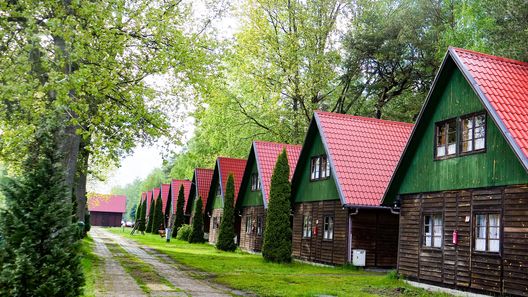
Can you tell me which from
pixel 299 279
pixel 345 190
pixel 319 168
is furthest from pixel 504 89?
pixel 319 168

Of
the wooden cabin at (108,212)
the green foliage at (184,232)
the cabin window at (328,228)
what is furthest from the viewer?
the wooden cabin at (108,212)

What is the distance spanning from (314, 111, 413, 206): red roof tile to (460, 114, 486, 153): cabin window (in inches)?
265

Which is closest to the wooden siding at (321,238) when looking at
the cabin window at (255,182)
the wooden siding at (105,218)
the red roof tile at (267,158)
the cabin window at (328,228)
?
the cabin window at (328,228)

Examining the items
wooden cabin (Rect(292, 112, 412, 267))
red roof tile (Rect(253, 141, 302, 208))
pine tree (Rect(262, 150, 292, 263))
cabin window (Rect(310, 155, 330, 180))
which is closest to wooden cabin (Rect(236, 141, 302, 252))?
red roof tile (Rect(253, 141, 302, 208))

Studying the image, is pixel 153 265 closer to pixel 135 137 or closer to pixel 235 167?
pixel 135 137

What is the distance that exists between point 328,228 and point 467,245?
9.74 m

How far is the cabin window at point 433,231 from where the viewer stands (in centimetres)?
Result: 1666

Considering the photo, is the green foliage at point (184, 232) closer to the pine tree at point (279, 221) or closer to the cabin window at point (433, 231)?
the pine tree at point (279, 221)

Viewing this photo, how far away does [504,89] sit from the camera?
1491cm

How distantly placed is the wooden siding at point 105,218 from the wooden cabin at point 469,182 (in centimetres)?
8471

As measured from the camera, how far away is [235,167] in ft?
130

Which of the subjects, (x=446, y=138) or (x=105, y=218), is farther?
(x=105, y=218)

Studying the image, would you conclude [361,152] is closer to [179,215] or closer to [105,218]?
[179,215]

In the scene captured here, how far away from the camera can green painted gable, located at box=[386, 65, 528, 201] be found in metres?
14.0
